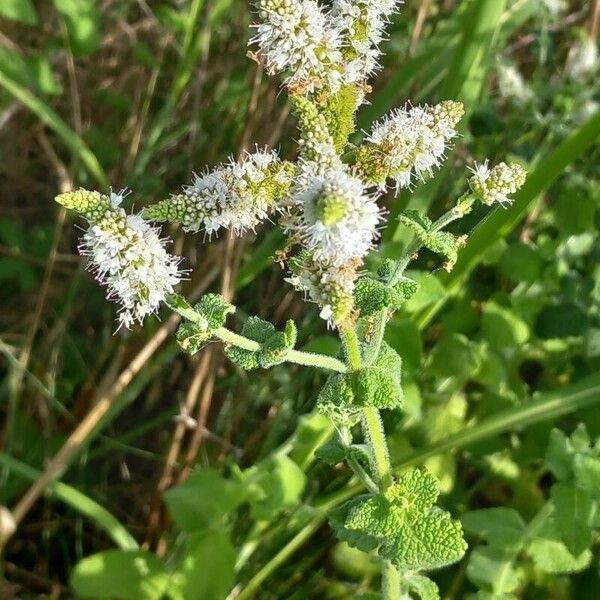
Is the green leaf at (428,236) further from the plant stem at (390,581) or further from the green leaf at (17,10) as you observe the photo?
the green leaf at (17,10)

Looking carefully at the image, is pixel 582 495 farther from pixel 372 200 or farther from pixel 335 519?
pixel 372 200

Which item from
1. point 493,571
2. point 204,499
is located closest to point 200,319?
point 204,499

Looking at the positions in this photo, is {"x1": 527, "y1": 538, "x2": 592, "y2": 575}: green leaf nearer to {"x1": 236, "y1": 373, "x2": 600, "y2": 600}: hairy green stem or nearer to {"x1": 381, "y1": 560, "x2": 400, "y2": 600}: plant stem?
{"x1": 236, "y1": 373, "x2": 600, "y2": 600}: hairy green stem

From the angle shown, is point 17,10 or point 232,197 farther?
point 17,10

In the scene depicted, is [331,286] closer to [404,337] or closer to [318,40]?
[318,40]

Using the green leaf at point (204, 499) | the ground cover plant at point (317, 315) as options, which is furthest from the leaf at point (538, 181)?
the green leaf at point (204, 499)

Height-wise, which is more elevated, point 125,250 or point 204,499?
point 125,250
